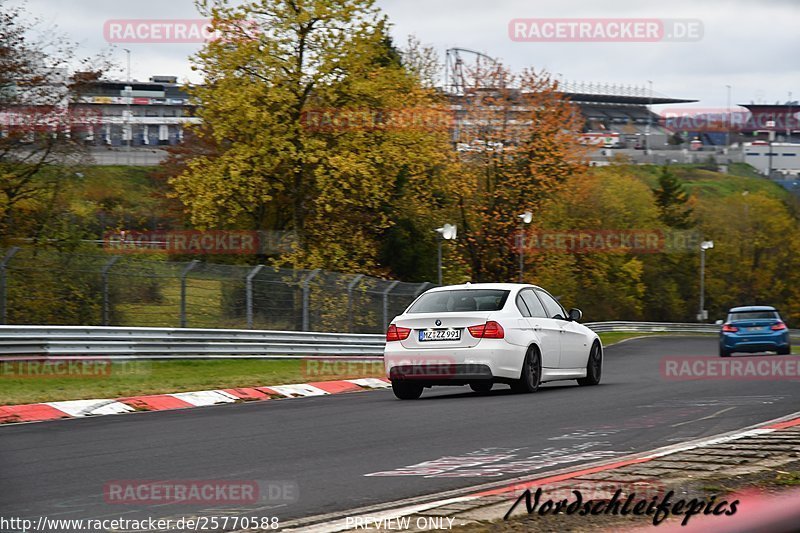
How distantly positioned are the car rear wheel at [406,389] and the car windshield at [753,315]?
15565 millimetres

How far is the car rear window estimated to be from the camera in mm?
14969

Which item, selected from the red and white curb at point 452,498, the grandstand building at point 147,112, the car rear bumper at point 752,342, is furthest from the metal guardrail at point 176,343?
the grandstand building at point 147,112

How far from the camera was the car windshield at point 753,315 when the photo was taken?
2853cm

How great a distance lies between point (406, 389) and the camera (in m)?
15.1

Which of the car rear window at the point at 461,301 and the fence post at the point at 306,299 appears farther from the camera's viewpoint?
the fence post at the point at 306,299

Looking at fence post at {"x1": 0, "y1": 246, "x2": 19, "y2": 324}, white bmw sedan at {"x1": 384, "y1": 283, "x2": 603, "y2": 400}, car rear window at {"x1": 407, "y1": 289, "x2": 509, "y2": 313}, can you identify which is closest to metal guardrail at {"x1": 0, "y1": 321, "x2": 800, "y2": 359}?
fence post at {"x1": 0, "y1": 246, "x2": 19, "y2": 324}

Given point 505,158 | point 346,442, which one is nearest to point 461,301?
point 346,442

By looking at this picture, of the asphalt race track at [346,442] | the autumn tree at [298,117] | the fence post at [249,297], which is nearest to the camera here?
the asphalt race track at [346,442]

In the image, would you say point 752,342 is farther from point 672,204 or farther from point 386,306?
point 672,204

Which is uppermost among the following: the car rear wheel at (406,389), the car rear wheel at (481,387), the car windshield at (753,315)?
the car windshield at (753,315)

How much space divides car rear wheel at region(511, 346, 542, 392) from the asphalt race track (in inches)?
7.6

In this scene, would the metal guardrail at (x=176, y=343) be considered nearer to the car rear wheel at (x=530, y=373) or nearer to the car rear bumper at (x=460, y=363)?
the car rear bumper at (x=460, y=363)

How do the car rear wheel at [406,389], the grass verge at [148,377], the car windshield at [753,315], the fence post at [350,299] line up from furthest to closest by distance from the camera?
the car windshield at [753,315] < the fence post at [350,299] < the grass verge at [148,377] < the car rear wheel at [406,389]

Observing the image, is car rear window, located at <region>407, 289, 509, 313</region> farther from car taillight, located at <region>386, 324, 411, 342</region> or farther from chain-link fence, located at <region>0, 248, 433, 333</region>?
chain-link fence, located at <region>0, 248, 433, 333</region>
